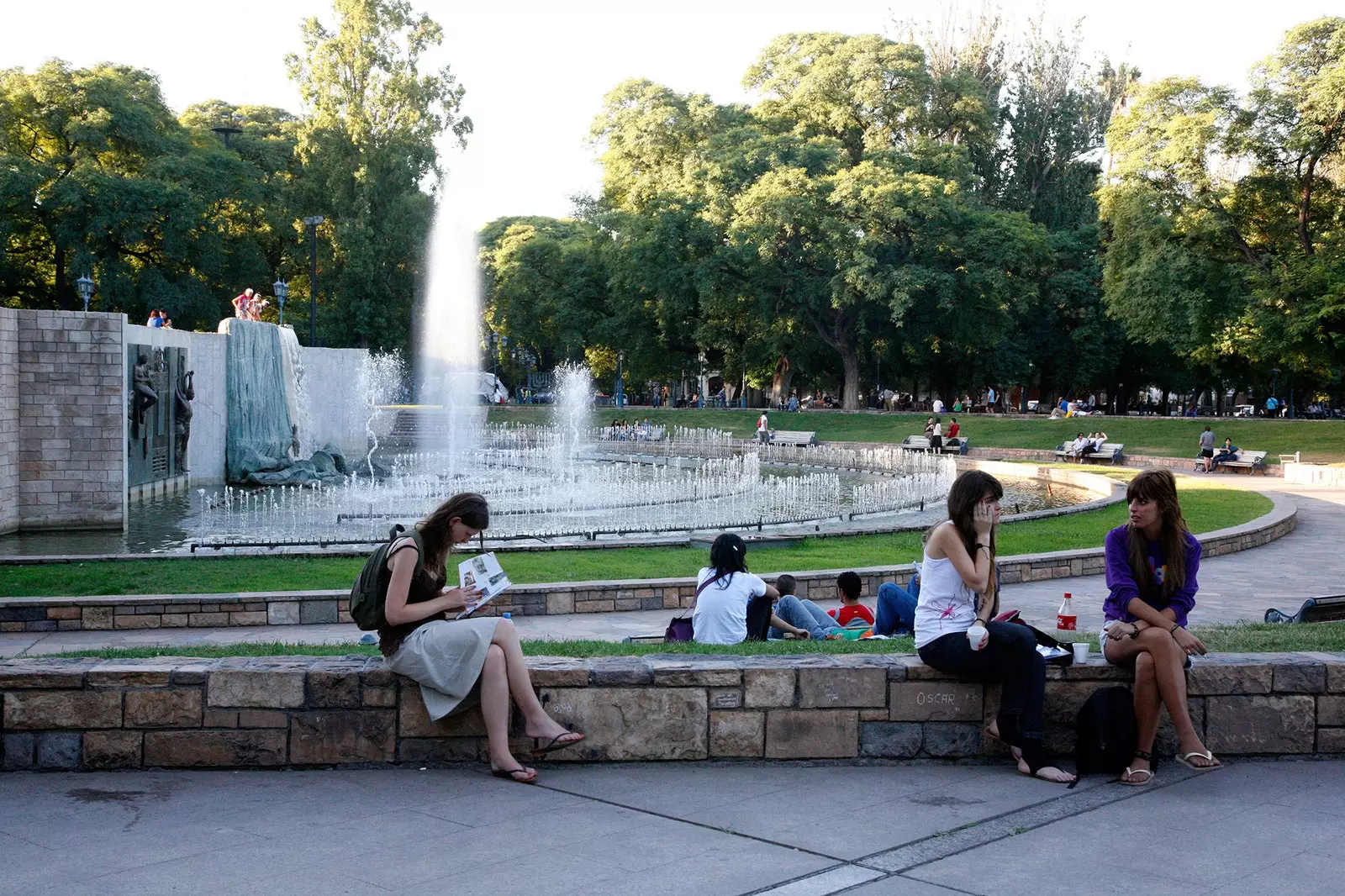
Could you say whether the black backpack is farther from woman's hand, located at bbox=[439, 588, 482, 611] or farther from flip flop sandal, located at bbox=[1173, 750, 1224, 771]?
woman's hand, located at bbox=[439, 588, 482, 611]

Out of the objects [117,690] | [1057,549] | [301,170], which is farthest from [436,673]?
[301,170]

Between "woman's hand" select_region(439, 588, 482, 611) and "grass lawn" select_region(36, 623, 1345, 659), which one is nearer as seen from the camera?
"woman's hand" select_region(439, 588, 482, 611)

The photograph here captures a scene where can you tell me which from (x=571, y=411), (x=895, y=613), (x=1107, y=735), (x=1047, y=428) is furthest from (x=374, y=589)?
(x=571, y=411)

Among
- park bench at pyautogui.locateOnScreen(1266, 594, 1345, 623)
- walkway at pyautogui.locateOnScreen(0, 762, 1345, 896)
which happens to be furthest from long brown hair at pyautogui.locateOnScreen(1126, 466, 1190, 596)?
park bench at pyautogui.locateOnScreen(1266, 594, 1345, 623)

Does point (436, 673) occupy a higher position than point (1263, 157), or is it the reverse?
point (1263, 157)

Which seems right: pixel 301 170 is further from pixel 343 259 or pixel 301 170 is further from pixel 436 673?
pixel 436 673

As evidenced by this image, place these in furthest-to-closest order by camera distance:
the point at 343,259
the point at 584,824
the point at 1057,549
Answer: the point at 343,259 < the point at 1057,549 < the point at 584,824

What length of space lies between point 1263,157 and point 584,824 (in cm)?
3692

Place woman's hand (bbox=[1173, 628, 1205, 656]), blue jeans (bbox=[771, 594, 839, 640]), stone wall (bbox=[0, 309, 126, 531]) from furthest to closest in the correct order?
stone wall (bbox=[0, 309, 126, 531]), blue jeans (bbox=[771, 594, 839, 640]), woman's hand (bbox=[1173, 628, 1205, 656])

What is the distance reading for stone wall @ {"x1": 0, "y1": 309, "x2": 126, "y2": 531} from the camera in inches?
704

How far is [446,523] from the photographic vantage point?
5609 millimetres

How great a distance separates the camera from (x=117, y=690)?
5375mm

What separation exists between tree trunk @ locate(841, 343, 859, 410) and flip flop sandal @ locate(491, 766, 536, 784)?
44562mm

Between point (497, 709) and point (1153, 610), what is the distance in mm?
2966
